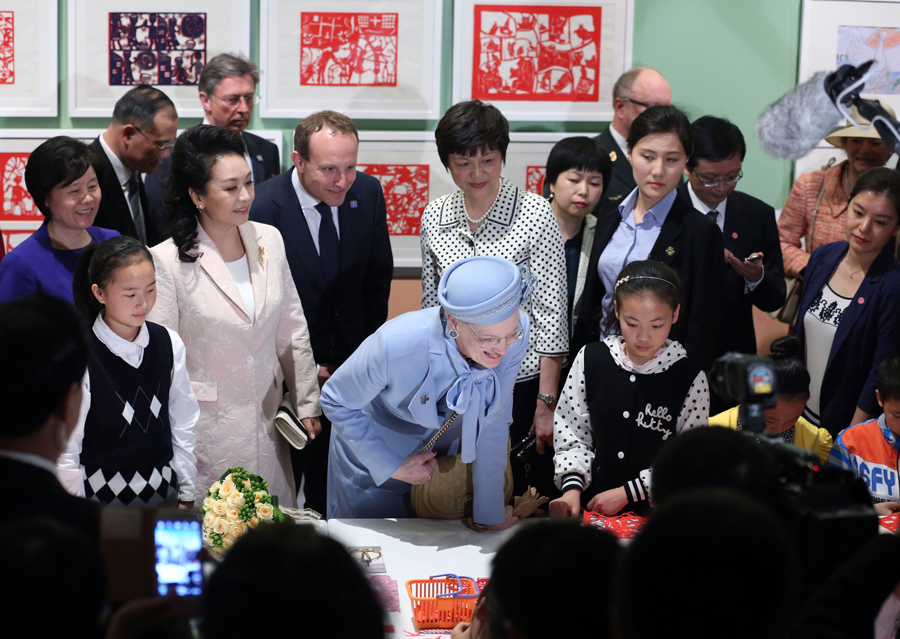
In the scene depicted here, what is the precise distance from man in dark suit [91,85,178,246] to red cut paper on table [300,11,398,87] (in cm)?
84

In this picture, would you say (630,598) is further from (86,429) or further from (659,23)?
(659,23)

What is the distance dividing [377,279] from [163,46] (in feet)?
5.60

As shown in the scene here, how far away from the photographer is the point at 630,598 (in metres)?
0.97

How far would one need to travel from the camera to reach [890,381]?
2.78 metres

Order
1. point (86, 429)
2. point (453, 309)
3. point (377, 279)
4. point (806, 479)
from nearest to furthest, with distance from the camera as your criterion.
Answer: point (806, 479)
point (453, 309)
point (86, 429)
point (377, 279)

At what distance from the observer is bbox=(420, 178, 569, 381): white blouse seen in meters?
3.26

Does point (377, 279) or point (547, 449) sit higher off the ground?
point (377, 279)

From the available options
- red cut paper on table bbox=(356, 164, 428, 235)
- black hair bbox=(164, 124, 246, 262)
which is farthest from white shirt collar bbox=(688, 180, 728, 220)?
black hair bbox=(164, 124, 246, 262)

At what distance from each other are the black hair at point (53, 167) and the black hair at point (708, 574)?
2635 millimetres

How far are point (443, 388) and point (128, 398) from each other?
93 cm

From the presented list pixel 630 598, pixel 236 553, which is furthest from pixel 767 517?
pixel 236 553

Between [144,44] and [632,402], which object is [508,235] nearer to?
[632,402]

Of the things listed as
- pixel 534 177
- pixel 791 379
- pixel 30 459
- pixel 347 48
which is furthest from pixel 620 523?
pixel 347 48

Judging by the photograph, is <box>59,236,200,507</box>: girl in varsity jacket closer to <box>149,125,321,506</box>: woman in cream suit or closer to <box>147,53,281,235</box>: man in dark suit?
<box>149,125,321,506</box>: woman in cream suit
